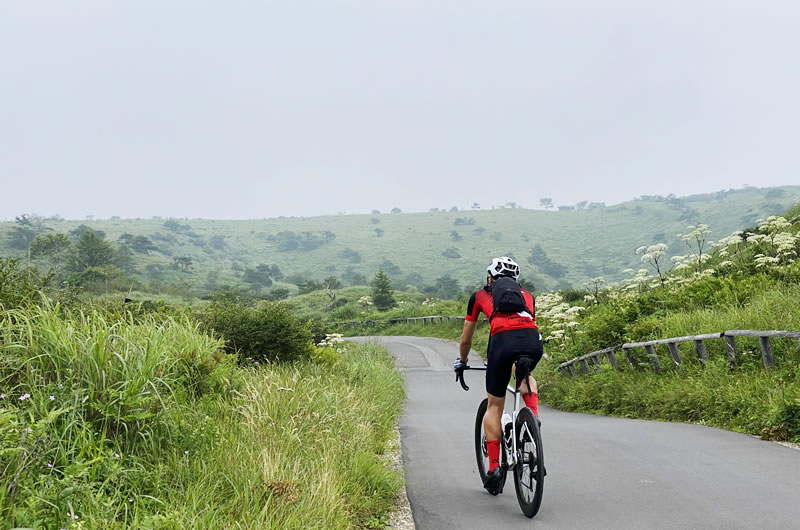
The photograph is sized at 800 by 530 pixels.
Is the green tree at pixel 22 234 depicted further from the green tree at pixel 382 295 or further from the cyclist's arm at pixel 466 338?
the cyclist's arm at pixel 466 338

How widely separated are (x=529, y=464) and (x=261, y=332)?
25.7ft

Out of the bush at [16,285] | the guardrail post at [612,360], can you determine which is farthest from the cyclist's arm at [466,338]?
the guardrail post at [612,360]

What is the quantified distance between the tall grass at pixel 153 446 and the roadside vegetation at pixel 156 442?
1cm

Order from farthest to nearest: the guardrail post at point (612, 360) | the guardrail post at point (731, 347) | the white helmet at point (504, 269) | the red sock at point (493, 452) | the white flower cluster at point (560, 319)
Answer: the white flower cluster at point (560, 319), the guardrail post at point (612, 360), the guardrail post at point (731, 347), the red sock at point (493, 452), the white helmet at point (504, 269)

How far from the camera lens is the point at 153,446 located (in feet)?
17.3

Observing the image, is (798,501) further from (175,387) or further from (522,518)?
(175,387)

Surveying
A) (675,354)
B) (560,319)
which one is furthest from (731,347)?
(560,319)

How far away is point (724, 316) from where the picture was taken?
13.0m

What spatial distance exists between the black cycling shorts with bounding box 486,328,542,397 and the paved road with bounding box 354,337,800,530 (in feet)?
3.98

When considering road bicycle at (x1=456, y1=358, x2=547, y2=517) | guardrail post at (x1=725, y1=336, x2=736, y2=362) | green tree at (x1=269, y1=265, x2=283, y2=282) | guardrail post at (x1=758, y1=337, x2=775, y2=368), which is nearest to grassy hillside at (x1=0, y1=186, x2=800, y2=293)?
green tree at (x1=269, y1=265, x2=283, y2=282)

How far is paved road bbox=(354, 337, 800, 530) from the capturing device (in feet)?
17.6

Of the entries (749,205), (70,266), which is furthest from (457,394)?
(749,205)

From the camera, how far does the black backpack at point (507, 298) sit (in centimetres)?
575

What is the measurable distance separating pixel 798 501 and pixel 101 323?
20.9 feet
